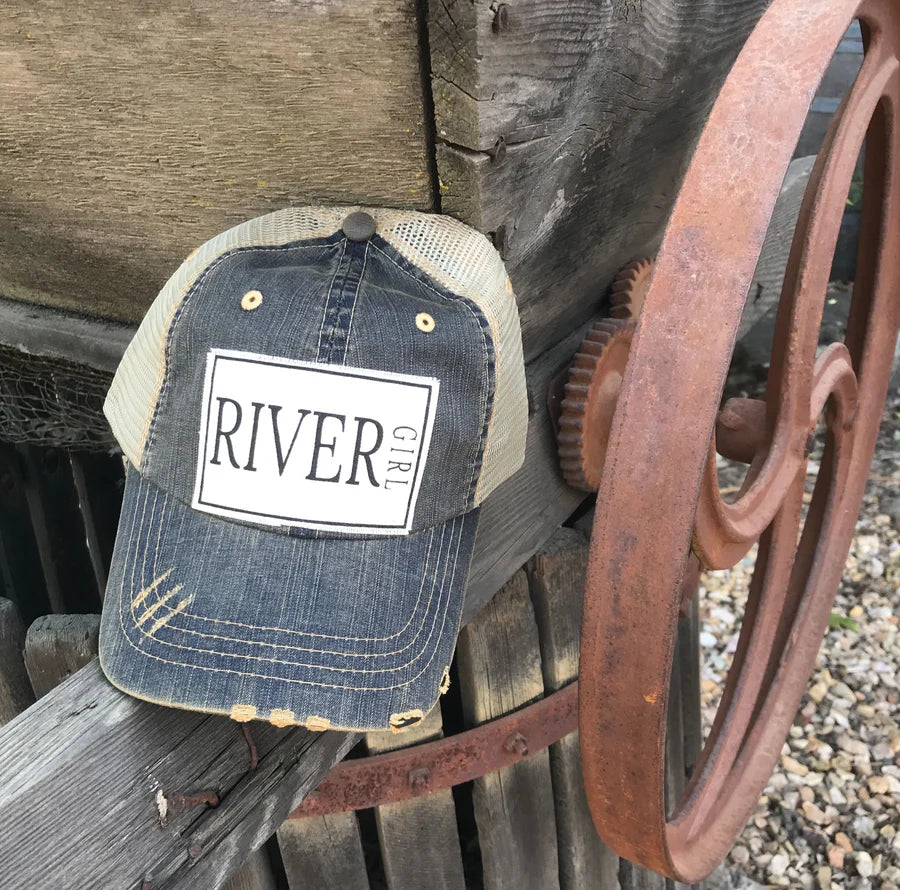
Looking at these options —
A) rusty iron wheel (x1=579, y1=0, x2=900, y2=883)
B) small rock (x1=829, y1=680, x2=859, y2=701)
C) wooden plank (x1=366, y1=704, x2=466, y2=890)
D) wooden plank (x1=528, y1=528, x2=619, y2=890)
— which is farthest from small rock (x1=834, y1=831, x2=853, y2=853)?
wooden plank (x1=366, y1=704, x2=466, y2=890)

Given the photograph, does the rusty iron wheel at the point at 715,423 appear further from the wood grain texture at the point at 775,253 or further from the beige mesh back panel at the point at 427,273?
the wood grain texture at the point at 775,253

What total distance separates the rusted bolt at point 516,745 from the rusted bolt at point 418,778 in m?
0.13

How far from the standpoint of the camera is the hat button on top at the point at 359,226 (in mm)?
993

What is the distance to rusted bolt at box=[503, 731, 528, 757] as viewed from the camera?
1400mm

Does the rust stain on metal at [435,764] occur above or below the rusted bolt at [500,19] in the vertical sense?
below

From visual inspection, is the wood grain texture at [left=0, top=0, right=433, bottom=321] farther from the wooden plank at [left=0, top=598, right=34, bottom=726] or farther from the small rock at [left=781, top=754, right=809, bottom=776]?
the small rock at [left=781, top=754, right=809, bottom=776]

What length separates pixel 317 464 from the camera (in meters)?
0.93

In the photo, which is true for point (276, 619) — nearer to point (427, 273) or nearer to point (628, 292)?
point (427, 273)

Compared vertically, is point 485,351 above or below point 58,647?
above

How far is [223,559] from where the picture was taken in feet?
3.04

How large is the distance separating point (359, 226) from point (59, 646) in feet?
1.98

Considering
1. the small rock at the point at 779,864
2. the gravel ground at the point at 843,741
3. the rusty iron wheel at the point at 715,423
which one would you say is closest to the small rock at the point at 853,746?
the gravel ground at the point at 843,741

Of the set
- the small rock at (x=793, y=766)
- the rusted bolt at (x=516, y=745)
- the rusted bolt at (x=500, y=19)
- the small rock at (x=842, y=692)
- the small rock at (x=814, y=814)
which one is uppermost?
the rusted bolt at (x=500, y=19)

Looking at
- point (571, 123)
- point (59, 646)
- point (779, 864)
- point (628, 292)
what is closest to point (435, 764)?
point (59, 646)
